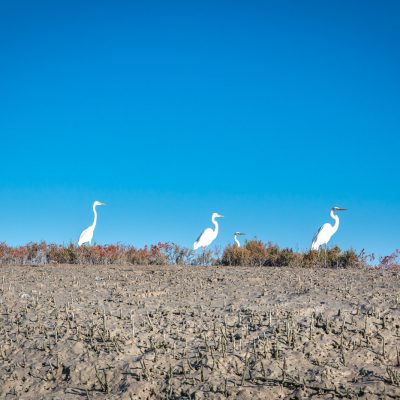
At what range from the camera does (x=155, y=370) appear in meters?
5.29

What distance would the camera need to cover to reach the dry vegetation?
5.01m

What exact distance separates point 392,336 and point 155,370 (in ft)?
8.75

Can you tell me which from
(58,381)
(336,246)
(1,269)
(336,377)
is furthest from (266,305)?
(336,246)

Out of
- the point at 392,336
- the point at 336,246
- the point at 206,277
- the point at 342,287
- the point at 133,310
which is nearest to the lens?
the point at 392,336

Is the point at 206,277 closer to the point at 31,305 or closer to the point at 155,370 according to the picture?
the point at 31,305

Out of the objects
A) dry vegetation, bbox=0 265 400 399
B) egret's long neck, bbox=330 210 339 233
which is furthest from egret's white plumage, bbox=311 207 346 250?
dry vegetation, bbox=0 265 400 399

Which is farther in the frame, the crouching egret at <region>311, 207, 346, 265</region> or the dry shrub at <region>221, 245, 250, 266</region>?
the crouching egret at <region>311, 207, 346, 265</region>

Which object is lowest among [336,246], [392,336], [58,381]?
[58,381]

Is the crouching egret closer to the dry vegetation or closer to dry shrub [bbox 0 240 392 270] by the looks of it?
dry shrub [bbox 0 240 392 270]

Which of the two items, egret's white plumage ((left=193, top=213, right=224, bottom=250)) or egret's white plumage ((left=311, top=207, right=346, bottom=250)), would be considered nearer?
egret's white plumage ((left=311, top=207, right=346, bottom=250))

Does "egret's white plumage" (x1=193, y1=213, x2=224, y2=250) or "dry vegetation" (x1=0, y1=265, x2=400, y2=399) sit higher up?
"egret's white plumage" (x1=193, y1=213, x2=224, y2=250)

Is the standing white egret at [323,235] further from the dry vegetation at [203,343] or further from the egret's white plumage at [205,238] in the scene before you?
the dry vegetation at [203,343]

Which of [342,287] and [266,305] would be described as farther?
[342,287]

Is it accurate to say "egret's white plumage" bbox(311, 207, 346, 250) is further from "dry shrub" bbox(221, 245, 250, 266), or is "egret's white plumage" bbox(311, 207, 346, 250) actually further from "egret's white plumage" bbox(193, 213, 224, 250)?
"egret's white plumage" bbox(193, 213, 224, 250)
